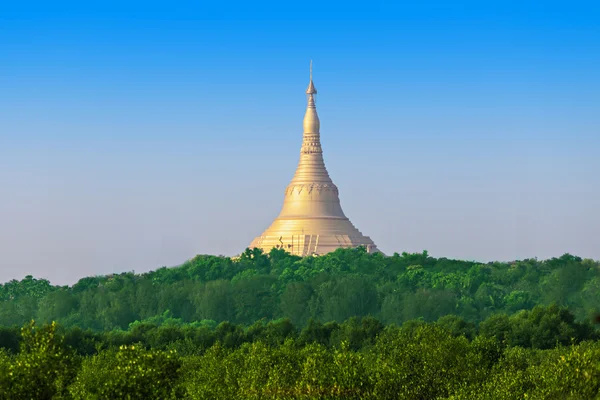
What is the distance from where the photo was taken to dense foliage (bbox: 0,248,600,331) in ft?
416

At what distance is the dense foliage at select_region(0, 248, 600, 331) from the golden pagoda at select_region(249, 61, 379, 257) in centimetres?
472

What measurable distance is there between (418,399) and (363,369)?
280 centimetres

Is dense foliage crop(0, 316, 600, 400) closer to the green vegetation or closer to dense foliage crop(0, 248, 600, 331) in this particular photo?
the green vegetation

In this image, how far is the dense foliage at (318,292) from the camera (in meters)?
127

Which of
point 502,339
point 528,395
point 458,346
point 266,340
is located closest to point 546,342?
point 502,339

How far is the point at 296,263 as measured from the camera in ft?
472

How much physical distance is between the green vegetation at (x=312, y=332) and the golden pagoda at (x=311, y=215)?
451 cm

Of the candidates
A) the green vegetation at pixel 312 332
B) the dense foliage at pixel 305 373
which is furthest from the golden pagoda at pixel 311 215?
the dense foliage at pixel 305 373

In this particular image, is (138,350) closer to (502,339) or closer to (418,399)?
(418,399)

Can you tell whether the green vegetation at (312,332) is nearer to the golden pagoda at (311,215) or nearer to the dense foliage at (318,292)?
the dense foliage at (318,292)

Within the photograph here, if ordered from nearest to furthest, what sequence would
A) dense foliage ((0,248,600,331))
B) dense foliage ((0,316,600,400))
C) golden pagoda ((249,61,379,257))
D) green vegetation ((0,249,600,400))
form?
dense foliage ((0,316,600,400)), green vegetation ((0,249,600,400)), dense foliage ((0,248,600,331)), golden pagoda ((249,61,379,257))

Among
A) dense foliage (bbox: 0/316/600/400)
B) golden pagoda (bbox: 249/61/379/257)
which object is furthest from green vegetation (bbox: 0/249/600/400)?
golden pagoda (bbox: 249/61/379/257)

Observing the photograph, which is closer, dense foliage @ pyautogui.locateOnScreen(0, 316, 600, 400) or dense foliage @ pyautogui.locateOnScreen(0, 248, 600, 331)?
dense foliage @ pyautogui.locateOnScreen(0, 316, 600, 400)

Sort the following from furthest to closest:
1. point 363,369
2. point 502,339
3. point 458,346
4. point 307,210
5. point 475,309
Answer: point 307,210, point 475,309, point 502,339, point 458,346, point 363,369
